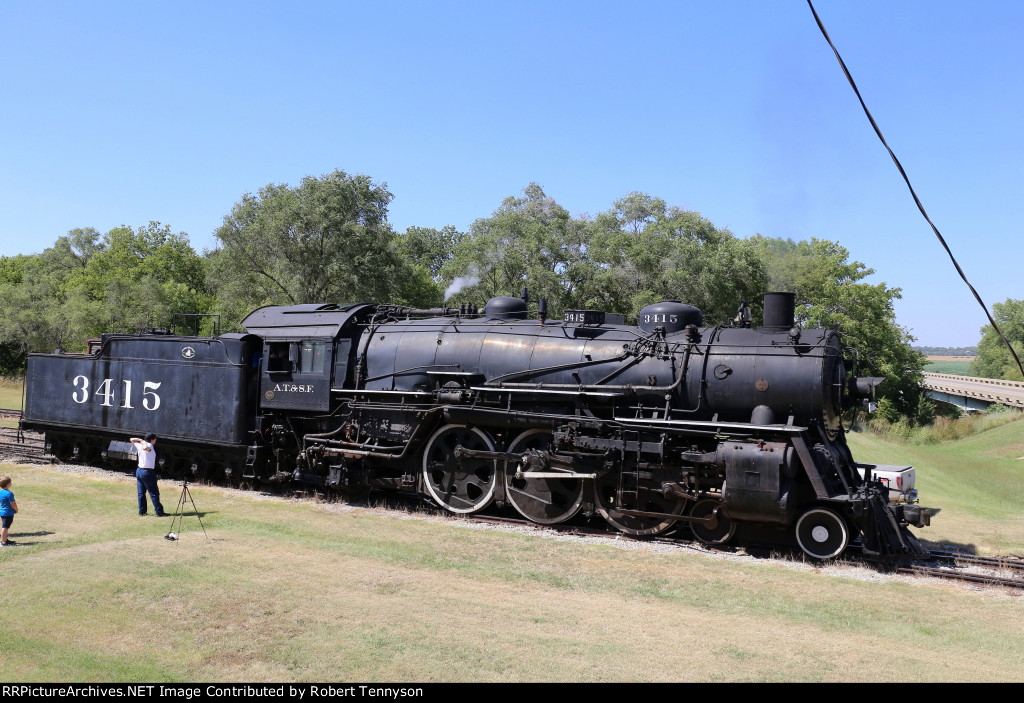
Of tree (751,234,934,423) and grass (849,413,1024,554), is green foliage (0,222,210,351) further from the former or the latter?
tree (751,234,934,423)

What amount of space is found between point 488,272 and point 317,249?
9195 mm

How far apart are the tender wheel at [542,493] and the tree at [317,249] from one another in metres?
21.6

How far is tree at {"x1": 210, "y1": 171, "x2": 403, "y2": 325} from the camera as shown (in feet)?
110

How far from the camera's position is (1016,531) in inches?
583

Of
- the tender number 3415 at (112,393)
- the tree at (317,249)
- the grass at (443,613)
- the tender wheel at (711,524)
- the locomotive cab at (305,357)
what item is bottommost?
the grass at (443,613)

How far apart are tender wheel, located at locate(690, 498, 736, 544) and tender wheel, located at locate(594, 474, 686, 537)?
277 mm

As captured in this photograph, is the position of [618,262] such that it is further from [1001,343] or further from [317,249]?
[1001,343]

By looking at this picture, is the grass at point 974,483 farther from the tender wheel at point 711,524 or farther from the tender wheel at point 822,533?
the tender wheel at point 711,524

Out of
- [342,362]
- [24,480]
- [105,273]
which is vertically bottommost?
[24,480]

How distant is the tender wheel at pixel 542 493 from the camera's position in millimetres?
13523

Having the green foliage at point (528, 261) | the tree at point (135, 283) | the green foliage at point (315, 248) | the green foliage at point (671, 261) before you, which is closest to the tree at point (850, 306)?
the green foliage at point (671, 261)
